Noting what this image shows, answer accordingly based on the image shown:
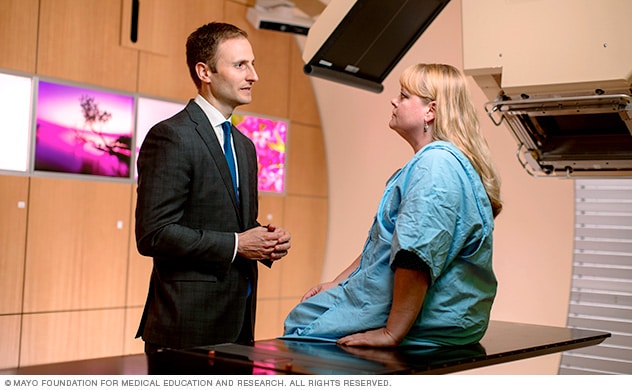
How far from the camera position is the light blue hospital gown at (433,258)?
183 centimetres

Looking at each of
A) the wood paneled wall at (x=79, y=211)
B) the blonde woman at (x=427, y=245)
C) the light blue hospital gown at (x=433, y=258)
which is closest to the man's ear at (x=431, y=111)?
the blonde woman at (x=427, y=245)

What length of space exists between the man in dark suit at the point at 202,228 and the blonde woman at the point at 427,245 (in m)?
0.31

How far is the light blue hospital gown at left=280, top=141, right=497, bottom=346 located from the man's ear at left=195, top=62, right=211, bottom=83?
0.79 metres

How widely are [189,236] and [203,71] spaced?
0.59 metres

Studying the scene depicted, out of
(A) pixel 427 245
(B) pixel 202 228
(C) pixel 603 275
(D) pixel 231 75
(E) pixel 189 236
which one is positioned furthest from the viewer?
(C) pixel 603 275

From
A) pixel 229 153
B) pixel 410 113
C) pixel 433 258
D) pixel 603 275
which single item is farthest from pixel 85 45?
pixel 433 258

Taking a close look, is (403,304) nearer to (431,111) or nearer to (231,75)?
(431,111)

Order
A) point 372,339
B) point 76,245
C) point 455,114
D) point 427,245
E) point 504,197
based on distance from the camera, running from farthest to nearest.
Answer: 1. point 504,197
2. point 76,245
3. point 455,114
4. point 372,339
5. point 427,245

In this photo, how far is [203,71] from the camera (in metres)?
2.46

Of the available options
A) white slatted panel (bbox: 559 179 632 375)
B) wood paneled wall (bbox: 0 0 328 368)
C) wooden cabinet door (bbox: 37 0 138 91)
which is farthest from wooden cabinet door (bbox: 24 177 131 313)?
white slatted panel (bbox: 559 179 632 375)

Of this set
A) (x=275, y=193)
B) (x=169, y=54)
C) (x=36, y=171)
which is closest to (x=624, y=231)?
(x=275, y=193)

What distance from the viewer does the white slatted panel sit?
4262 millimetres

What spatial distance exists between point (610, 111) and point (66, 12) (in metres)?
3.45

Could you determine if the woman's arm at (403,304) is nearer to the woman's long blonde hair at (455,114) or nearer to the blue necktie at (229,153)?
the woman's long blonde hair at (455,114)
